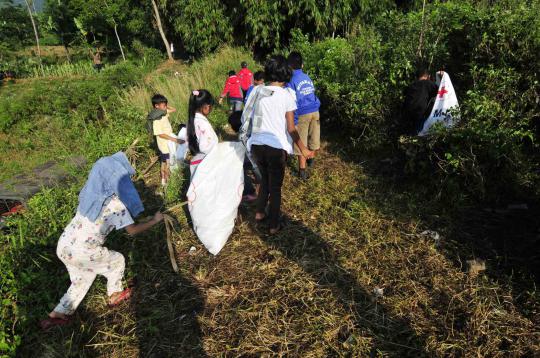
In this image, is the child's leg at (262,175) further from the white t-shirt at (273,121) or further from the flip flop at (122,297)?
the flip flop at (122,297)

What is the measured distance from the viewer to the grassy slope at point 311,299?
2.19 m

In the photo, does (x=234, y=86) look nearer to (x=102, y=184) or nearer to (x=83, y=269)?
(x=102, y=184)

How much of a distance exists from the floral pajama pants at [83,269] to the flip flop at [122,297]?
7cm

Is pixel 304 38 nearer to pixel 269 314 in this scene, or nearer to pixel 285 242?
pixel 285 242

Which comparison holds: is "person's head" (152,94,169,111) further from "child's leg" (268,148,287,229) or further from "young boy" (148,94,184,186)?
"child's leg" (268,148,287,229)

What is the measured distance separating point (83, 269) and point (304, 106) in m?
3.06

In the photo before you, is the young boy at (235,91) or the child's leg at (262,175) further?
the young boy at (235,91)

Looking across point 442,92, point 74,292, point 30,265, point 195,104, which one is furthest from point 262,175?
point 30,265

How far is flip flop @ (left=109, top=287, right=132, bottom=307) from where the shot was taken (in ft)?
9.10

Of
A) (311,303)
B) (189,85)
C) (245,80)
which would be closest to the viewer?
(311,303)

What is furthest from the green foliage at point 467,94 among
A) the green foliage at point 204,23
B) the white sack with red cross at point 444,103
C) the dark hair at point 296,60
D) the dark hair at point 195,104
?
the green foliage at point 204,23

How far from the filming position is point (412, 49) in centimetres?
438

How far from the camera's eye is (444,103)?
3.53 metres

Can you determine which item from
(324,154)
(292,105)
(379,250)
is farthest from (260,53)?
Result: (379,250)
